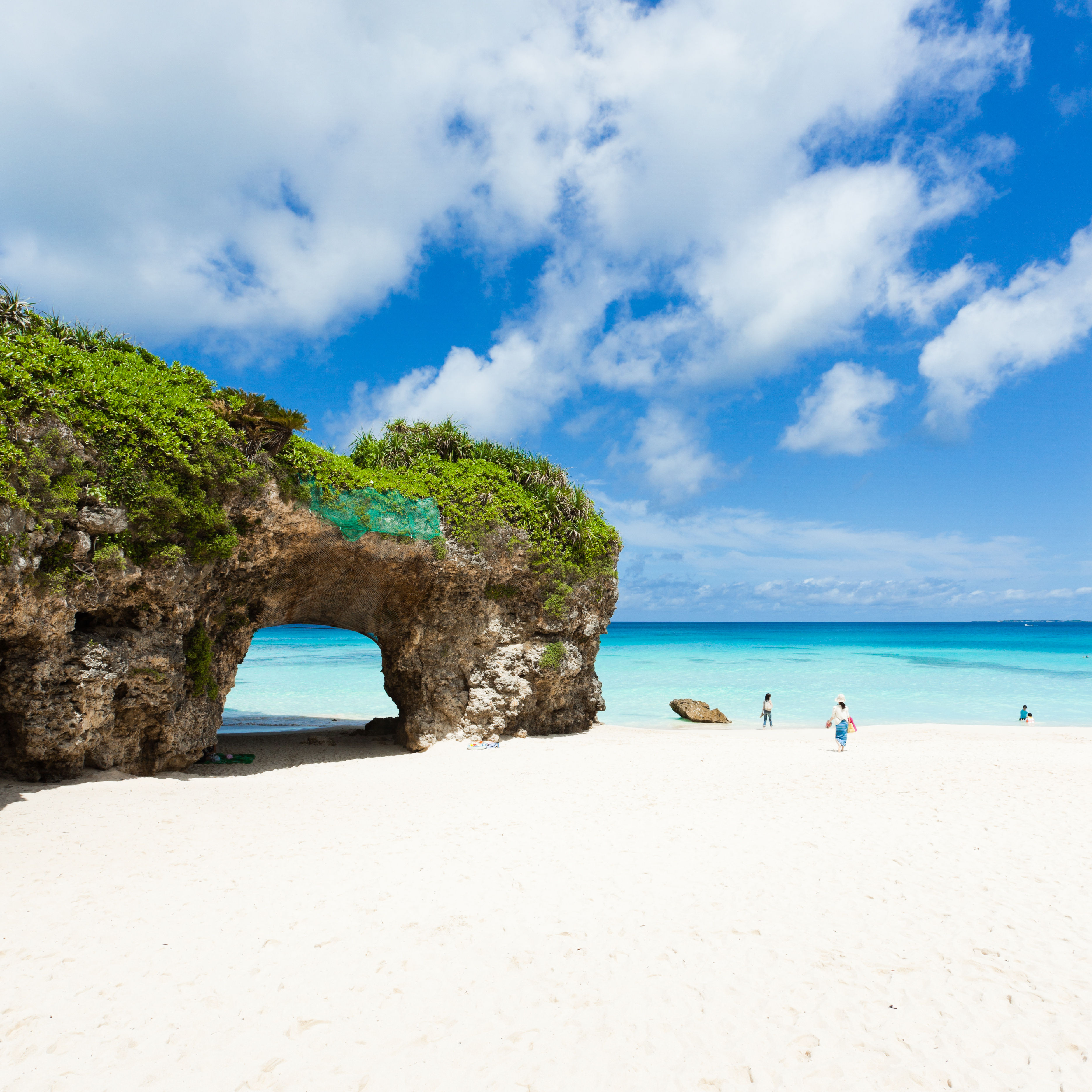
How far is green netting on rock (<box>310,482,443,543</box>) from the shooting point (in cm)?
1397

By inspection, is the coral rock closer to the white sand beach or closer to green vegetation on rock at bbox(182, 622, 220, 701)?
green vegetation on rock at bbox(182, 622, 220, 701)

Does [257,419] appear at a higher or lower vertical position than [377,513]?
higher

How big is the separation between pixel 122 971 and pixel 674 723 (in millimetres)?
21633

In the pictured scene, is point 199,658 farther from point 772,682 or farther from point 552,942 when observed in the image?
point 772,682

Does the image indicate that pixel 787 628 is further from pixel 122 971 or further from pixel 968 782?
pixel 122 971

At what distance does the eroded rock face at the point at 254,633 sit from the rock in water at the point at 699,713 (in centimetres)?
714

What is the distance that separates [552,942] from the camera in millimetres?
5621

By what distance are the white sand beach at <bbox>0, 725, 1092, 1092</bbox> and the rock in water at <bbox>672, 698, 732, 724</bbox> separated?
48.6 feet

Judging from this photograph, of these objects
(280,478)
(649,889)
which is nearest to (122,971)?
(649,889)

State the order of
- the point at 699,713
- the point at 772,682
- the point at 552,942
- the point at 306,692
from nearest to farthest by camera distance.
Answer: the point at 552,942
the point at 699,713
the point at 306,692
the point at 772,682

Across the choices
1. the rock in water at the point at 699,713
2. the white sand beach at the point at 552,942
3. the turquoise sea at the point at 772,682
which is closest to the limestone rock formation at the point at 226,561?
the white sand beach at the point at 552,942

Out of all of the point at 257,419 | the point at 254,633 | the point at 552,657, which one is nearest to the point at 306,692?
the point at 254,633

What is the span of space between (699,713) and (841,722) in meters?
10.6

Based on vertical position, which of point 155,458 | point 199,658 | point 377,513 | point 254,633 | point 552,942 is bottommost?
point 552,942
